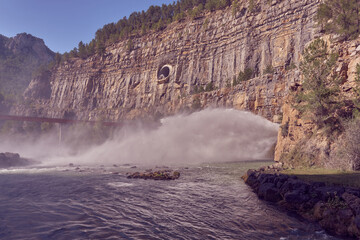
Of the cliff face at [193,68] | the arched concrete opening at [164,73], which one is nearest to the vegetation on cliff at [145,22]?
the cliff face at [193,68]

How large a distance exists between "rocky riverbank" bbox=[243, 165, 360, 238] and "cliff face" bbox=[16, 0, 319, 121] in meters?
33.2

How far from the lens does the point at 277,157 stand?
25016mm

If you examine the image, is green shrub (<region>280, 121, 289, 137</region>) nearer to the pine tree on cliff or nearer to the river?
the pine tree on cliff

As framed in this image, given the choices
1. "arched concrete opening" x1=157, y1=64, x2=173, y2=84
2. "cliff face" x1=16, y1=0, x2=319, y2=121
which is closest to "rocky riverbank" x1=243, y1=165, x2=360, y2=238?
"cliff face" x1=16, y1=0, x2=319, y2=121

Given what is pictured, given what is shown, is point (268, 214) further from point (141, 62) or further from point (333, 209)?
point (141, 62)

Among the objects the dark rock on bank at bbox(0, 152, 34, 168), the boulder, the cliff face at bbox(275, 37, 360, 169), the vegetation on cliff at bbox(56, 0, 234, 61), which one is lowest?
the dark rock on bank at bbox(0, 152, 34, 168)

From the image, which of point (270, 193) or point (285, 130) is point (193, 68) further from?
point (270, 193)

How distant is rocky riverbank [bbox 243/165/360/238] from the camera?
7328 mm

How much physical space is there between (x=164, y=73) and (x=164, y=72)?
1.31 ft

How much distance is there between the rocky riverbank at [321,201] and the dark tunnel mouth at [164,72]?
67.4 meters

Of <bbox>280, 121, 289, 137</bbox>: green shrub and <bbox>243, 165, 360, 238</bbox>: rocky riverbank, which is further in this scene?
<bbox>280, 121, 289, 137</bbox>: green shrub

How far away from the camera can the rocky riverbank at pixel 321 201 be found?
733cm

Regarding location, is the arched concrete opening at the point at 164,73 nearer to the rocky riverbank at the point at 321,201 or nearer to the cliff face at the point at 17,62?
the rocky riverbank at the point at 321,201

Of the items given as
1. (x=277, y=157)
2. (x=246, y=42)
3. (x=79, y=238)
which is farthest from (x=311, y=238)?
(x=246, y=42)
